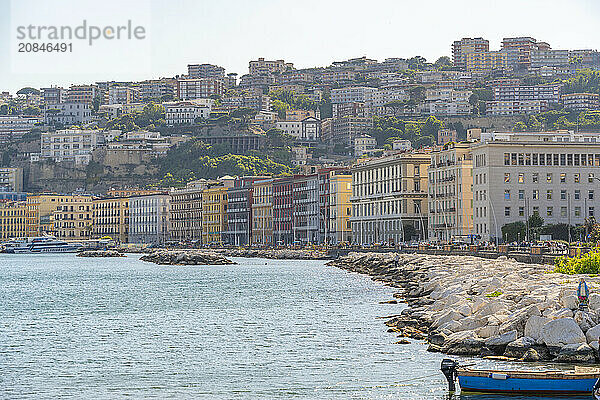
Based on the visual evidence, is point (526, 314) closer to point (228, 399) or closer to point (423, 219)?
point (228, 399)

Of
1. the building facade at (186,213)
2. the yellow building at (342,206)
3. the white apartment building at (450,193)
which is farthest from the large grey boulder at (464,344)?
the building facade at (186,213)

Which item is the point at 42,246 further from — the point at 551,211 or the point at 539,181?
the point at 551,211

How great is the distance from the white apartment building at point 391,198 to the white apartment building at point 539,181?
1785 centimetres

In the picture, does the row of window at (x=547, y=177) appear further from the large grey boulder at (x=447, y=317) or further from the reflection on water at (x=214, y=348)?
the large grey boulder at (x=447, y=317)

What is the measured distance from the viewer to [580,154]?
8975 centimetres

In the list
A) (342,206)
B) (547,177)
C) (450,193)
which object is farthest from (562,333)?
(342,206)

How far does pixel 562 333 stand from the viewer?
26219mm

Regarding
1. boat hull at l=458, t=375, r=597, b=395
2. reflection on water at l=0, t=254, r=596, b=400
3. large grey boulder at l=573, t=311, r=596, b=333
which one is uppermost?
large grey boulder at l=573, t=311, r=596, b=333

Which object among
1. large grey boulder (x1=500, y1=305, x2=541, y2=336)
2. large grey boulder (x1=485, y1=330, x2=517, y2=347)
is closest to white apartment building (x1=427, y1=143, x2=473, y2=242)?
large grey boulder (x1=500, y1=305, x2=541, y2=336)

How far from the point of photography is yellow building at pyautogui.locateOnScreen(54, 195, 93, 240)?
193 metres

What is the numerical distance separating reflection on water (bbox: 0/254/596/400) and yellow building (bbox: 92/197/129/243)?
5046 inches

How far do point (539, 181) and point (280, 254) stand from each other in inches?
1608

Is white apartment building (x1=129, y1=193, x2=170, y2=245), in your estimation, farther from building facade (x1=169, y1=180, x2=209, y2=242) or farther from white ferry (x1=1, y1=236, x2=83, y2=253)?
white ferry (x1=1, y1=236, x2=83, y2=253)

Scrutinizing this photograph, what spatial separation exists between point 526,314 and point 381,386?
4.39 metres
